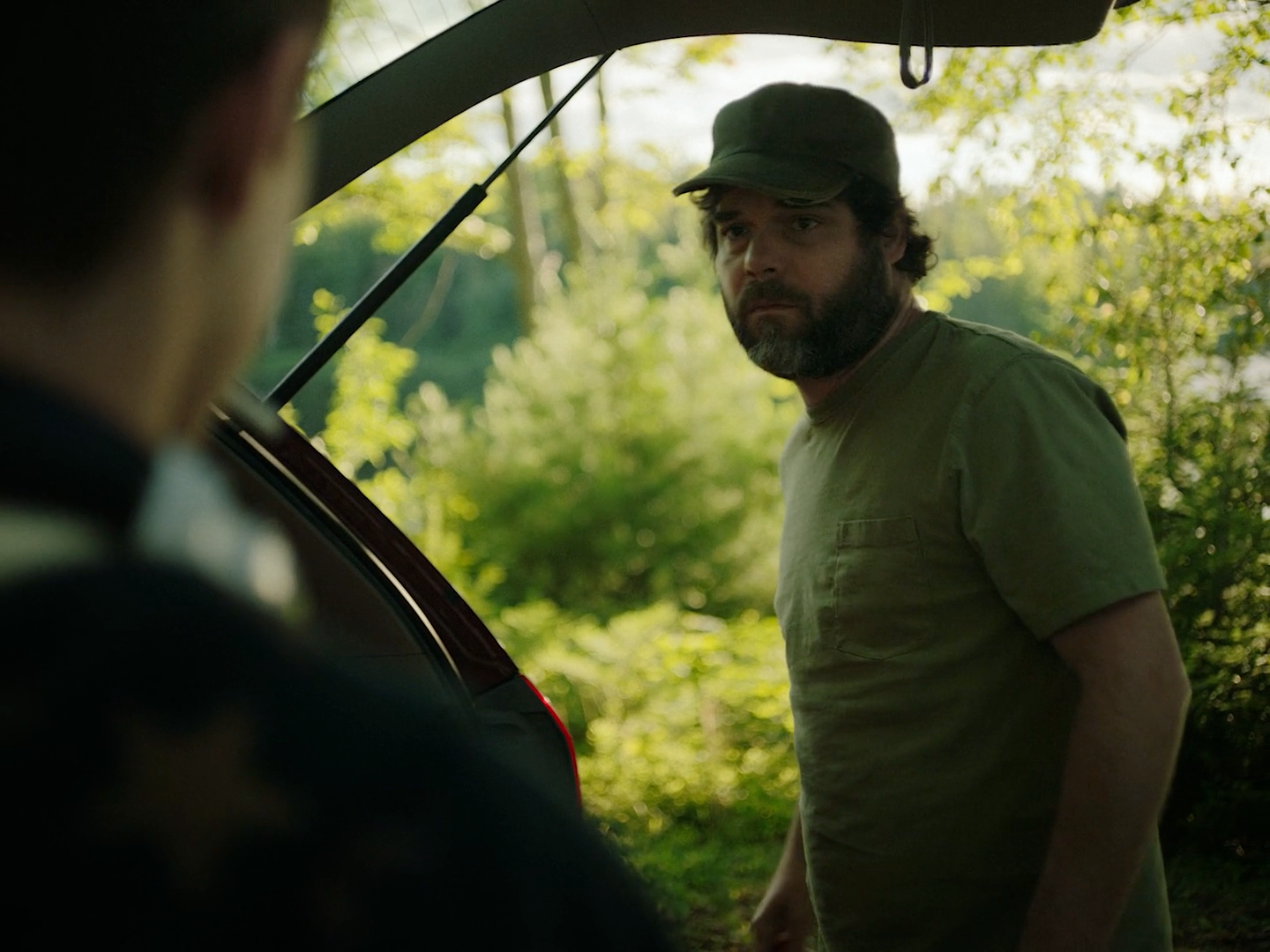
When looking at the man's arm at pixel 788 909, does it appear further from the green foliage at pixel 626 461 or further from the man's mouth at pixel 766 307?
the green foliage at pixel 626 461

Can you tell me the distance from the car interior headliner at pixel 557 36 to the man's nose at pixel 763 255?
359 millimetres

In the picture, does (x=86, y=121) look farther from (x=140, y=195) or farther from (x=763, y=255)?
(x=763, y=255)

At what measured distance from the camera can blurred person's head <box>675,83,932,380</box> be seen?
2168 millimetres

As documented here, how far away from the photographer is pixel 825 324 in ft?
Result: 7.05

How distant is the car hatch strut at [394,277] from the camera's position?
2.01m

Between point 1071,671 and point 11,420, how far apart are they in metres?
1.69

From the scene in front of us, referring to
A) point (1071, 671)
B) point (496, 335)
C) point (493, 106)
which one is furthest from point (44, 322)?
point (496, 335)

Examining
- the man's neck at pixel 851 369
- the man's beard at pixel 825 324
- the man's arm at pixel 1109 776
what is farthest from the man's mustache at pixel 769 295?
the man's arm at pixel 1109 776

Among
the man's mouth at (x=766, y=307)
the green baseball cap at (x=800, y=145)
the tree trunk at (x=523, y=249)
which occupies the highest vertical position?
the tree trunk at (x=523, y=249)

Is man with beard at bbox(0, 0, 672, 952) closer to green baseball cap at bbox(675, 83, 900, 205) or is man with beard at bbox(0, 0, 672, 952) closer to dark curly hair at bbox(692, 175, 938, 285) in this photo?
green baseball cap at bbox(675, 83, 900, 205)

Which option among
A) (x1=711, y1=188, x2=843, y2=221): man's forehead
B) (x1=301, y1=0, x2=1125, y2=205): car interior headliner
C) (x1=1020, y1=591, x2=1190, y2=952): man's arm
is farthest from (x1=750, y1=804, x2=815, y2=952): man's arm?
(x1=301, y1=0, x2=1125, y2=205): car interior headliner

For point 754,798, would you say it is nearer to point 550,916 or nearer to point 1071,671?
point 1071,671

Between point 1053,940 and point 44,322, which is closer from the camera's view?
point 44,322

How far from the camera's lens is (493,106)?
12812 mm
